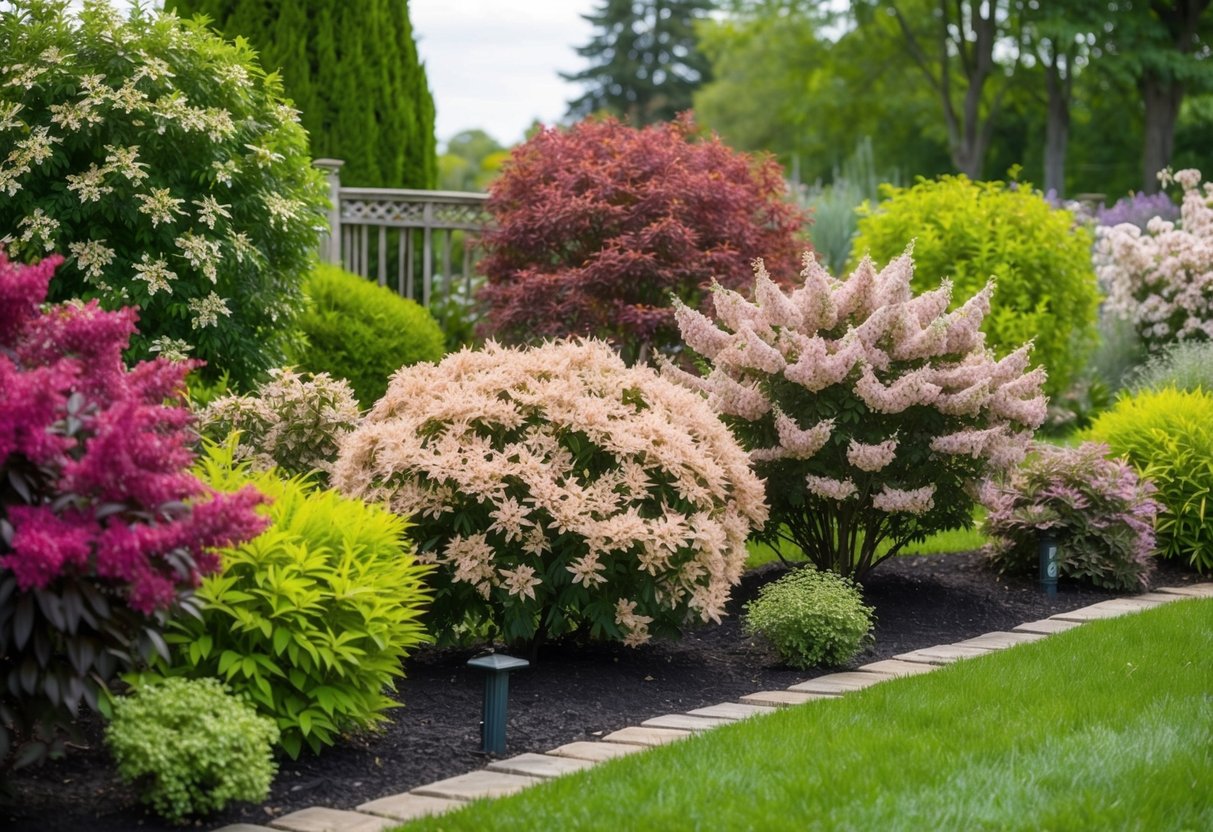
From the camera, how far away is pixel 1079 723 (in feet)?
15.9

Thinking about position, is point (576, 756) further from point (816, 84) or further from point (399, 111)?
point (816, 84)

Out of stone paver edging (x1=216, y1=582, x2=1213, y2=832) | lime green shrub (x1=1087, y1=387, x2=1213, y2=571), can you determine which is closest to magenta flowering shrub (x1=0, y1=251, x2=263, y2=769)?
stone paver edging (x1=216, y1=582, x2=1213, y2=832)

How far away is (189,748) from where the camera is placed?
12.6 ft

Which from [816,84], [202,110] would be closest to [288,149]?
[202,110]

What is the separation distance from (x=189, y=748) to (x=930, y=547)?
20.3 ft

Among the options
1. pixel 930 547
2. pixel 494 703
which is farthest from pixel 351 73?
pixel 494 703

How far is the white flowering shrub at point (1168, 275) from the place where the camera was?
1308 centimetres

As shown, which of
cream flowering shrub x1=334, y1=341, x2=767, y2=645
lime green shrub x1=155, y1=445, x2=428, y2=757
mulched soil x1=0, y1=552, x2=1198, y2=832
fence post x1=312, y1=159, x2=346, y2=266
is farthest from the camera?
fence post x1=312, y1=159, x2=346, y2=266

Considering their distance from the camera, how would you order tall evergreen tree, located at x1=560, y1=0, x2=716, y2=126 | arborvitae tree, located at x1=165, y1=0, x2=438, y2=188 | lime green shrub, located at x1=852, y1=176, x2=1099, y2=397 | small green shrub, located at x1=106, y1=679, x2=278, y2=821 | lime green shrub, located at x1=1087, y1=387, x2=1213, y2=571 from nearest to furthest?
small green shrub, located at x1=106, y1=679, x2=278, y2=821
lime green shrub, located at x1=1087, y1=387, x2=1213, y2=571
lime green shrub, located at x1=852, y1=176, x2=1099, y2=397
arborvitae tree, located at x1=165, y1=0, x2=438, y2=188
tall evergreen tree, located at x1=560, y1=0, x2=716, y2=126

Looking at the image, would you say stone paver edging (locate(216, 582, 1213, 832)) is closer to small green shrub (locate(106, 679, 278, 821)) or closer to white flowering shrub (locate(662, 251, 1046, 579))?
small green shrub (locate(106, 679, 278, 821))

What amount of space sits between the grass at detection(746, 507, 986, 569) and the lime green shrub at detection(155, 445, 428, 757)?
12.9ft

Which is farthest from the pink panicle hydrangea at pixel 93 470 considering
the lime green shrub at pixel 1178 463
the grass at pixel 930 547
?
the lime green shrub at pixel 1178 463

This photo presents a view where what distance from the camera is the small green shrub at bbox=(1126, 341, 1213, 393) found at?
1093cm

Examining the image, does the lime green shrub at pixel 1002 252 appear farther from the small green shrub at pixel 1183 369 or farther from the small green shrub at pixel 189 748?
the small green shrub at pixel 189 748
